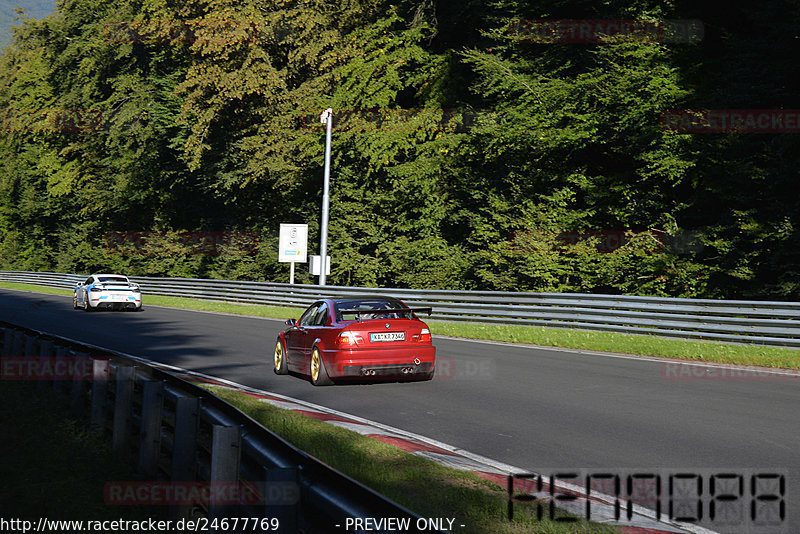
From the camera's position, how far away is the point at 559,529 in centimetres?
528

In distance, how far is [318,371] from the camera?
12719mm

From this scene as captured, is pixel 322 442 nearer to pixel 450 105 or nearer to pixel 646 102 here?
pixel 646 102

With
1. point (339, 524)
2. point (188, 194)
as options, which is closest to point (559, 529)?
point (339, 524)

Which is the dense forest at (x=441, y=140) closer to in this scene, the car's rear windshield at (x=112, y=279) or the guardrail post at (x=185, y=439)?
the car's rear windshield at (x=112, y=279)

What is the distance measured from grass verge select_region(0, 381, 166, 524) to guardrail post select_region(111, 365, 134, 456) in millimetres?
152

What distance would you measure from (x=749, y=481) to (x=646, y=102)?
75.9ft

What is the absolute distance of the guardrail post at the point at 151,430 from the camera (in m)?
6.55

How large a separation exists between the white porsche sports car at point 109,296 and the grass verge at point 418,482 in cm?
2398
